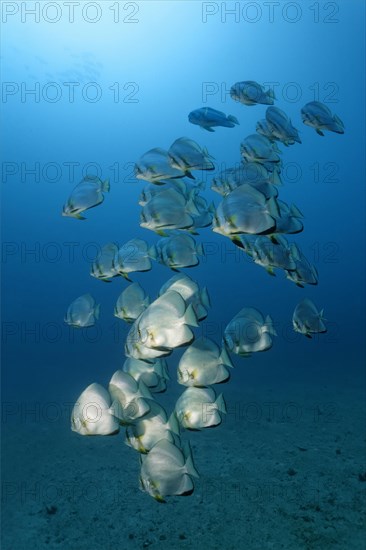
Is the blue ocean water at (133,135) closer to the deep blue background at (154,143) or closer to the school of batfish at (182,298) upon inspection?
the deep blue background at (154,143)

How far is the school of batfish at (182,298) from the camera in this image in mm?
3555

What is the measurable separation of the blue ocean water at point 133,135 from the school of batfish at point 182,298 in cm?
89

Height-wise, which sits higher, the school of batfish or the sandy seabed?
the school of batfish

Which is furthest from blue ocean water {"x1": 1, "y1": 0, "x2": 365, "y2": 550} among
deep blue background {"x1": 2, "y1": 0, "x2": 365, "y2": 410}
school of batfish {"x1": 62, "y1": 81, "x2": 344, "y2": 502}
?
school of batfish {"x1": 62, "y1": 81, "x2": 344, "y2": 502}

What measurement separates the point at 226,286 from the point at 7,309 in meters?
35.7

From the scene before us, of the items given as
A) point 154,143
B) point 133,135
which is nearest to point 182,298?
point 154,143

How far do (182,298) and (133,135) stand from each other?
49191 millimetres

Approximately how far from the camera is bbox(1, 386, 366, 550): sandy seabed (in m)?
6.19

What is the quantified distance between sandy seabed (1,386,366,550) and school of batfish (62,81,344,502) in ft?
9.89

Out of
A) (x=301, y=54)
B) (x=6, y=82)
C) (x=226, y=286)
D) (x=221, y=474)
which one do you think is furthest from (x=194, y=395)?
(x=226, y=286)

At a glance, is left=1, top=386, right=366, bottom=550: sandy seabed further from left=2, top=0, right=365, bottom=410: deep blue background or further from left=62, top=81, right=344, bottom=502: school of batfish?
left=2, top=0, right=365, bottom=410: deep blue background

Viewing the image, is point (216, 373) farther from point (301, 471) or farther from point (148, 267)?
point (301, 471)

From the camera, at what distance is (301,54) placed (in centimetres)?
2739

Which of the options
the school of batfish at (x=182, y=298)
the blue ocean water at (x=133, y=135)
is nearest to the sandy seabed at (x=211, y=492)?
the blue ocean water at (x=133, y=135)
